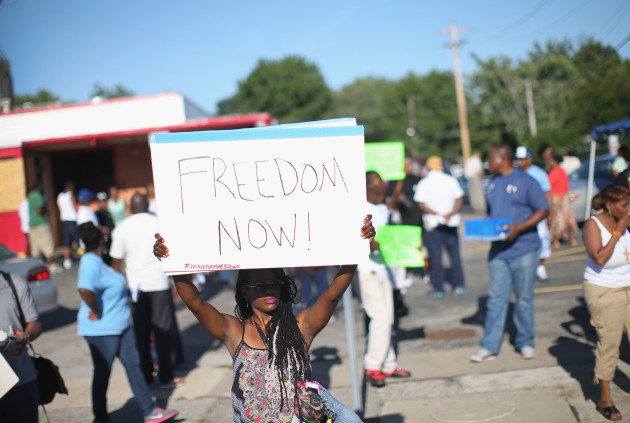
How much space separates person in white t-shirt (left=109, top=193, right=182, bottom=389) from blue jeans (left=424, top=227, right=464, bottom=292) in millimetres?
4536

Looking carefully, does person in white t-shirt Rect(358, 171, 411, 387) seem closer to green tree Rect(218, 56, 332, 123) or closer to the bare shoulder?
the bare shoulder

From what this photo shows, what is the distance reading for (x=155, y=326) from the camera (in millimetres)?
5906

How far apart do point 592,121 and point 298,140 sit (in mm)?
35685

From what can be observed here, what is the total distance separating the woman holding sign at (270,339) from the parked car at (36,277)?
6672 millimetres

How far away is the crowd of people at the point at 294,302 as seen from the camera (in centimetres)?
260

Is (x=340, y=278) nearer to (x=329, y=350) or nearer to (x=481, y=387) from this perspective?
(x=481, y=387)

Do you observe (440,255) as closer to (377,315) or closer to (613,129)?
(377,315)

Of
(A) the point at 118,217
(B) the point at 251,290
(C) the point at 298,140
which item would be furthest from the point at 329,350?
(A) the point at 118,217

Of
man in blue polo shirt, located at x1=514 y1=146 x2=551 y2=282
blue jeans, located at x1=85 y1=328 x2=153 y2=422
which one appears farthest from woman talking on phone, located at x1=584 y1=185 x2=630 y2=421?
blue jeans, located at x1=85 y1=328 x2=153 y2=422

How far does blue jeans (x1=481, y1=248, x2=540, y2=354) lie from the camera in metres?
5.65

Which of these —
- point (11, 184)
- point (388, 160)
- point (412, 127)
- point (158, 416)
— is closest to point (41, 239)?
point (11, 184)

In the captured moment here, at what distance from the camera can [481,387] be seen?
5.20 m

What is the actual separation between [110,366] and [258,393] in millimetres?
2740

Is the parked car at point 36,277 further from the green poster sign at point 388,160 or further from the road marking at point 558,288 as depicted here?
the road marking at point 558,288
